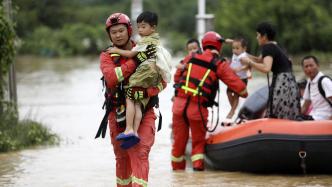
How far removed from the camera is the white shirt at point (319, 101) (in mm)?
9375

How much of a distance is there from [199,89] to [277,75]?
92 centimetres

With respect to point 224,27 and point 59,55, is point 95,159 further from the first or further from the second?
point 59,55

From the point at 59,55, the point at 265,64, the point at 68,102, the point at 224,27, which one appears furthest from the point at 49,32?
the point at 265,64

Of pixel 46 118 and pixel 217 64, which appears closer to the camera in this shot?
pixel 217 64

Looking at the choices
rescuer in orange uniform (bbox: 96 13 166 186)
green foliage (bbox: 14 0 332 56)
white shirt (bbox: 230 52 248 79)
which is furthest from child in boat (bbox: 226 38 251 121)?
green foliage (bbox: 14 0 332 56)

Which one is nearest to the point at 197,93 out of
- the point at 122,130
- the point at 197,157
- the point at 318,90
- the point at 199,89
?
the point at 199,89

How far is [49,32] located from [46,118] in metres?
37.6

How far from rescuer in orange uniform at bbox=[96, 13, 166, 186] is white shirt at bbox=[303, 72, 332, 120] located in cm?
294

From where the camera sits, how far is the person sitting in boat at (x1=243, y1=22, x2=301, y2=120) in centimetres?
924

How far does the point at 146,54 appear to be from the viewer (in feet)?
22.6

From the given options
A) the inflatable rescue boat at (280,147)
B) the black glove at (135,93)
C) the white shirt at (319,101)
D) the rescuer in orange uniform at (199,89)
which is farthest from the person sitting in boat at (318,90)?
the black glove at (135,93)

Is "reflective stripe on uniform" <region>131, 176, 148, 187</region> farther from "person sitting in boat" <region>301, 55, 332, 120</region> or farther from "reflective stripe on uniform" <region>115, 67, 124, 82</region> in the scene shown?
"person sitting in boat" <region>301, 55, 332, 120</region>

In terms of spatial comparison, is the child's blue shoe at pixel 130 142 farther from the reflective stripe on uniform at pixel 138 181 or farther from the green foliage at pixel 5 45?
the green foliage at pixel 5 45

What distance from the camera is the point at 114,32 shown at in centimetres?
688
